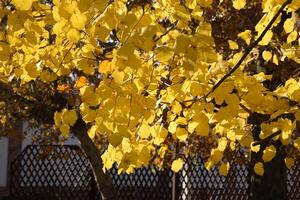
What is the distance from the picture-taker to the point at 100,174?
5.41m

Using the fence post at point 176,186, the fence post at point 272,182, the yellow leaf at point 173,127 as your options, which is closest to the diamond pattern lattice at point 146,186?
the fence post at point 176,186

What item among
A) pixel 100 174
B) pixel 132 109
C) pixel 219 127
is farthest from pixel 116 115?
pixel 100 174

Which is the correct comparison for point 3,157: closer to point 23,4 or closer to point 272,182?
point 272,182

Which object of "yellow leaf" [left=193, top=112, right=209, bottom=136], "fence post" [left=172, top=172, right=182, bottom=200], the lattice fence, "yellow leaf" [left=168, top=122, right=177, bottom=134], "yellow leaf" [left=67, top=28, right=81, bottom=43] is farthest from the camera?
the lattice fence

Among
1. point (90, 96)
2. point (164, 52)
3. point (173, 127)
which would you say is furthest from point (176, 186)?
point (164, 52)

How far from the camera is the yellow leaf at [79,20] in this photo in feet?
6.11

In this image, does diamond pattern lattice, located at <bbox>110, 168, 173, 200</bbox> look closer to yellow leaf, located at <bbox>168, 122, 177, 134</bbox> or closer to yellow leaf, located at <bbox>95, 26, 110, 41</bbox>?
yellow leaf, located at <bbox>168, 122, 177, 134</bbox>

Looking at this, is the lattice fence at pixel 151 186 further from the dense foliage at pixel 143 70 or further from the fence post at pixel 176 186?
the dense foliage at pixel 143 70

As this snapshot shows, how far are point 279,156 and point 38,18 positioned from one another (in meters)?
4.18

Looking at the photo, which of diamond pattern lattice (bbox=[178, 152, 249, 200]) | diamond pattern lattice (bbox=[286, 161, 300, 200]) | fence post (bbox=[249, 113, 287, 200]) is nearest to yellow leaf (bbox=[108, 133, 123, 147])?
fence post (bbox=[249, 113, 287, 200])

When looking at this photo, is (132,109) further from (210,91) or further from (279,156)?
(279,156)

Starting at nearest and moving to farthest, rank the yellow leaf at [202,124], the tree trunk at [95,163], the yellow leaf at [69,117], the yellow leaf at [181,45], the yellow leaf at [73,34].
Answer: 1. the yellow leaf at [181,45]
2. the yellow leaf at [73,34]
3. the yellow leaf at [69,117]
4. the yellow leaf at [202,124]
5. the tree trunk at [95,163]

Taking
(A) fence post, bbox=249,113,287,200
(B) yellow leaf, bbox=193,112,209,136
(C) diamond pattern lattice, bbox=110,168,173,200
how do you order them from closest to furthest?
(B) yellow leaf, bbox=193,112,209,136 < (A) fence post, bbox=249,113,287,200 < (C) diamond pattern lattice, bbox=110,168,173,200

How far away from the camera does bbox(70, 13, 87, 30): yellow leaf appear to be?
1861 millimetres
